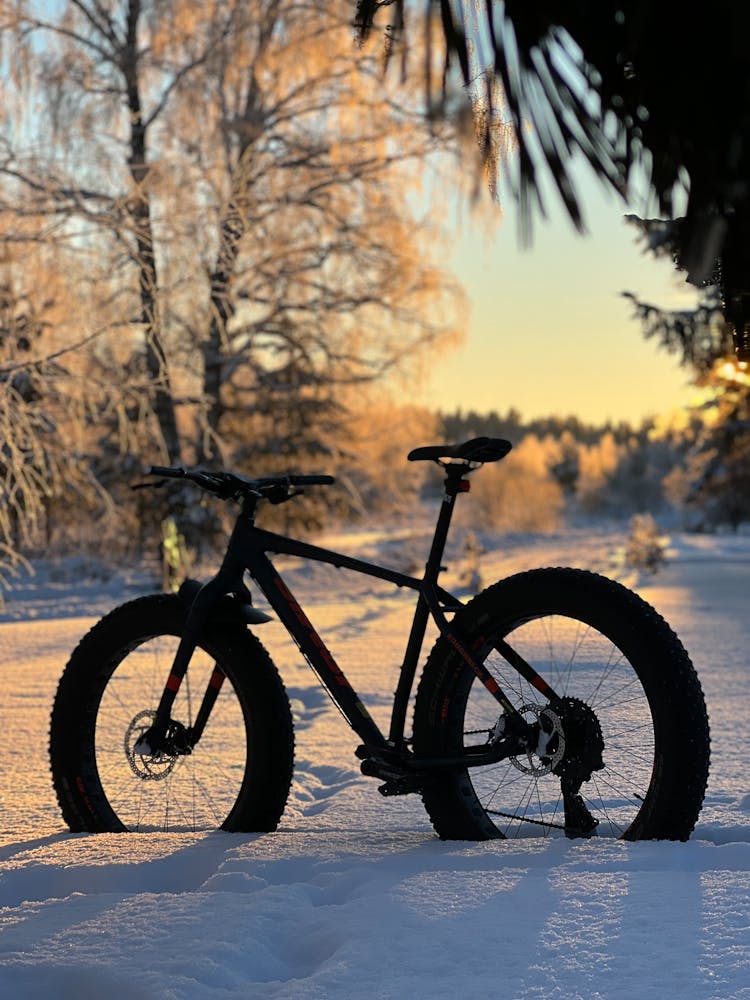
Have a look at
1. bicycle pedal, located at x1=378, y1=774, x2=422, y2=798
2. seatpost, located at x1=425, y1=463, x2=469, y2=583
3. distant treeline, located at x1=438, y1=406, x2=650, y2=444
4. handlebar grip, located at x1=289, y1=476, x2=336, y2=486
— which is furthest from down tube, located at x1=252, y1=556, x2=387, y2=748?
distant treeline, located at x1=438, y1=406, x2=650, y2=444

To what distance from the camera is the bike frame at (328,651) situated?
259 cm

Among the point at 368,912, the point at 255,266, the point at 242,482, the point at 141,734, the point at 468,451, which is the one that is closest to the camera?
the point at 368,912

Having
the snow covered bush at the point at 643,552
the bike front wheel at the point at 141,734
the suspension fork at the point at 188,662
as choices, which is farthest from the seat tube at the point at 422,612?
the snow covered bush at the point at 643,552

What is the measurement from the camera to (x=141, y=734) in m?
3.01

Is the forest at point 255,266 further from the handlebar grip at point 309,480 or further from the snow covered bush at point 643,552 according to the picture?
the handlebar grip at point 309,480

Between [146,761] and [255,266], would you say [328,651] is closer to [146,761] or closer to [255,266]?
[146,761]

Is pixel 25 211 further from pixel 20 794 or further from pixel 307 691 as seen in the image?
pixel 20 794

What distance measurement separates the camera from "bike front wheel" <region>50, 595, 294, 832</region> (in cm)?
280

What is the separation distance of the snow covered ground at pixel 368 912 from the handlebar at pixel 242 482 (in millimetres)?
920

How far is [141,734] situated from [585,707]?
1.30m

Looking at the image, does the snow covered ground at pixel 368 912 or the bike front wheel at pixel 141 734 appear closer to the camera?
the snow covered ground at pixel 368 912

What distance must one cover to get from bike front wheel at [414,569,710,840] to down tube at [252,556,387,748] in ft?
0.46

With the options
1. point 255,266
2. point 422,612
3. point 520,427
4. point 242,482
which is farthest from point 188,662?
point 520,427

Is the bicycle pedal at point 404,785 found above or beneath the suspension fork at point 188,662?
beneath
